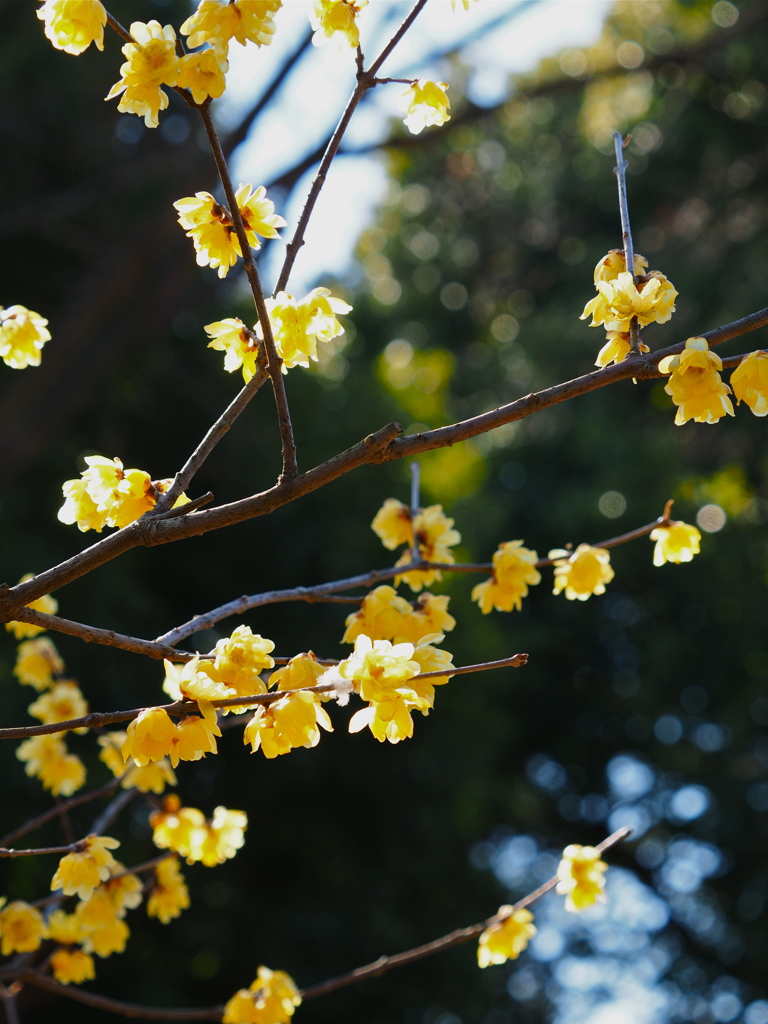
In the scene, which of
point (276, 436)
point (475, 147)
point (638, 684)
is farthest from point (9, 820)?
point (475, 147)

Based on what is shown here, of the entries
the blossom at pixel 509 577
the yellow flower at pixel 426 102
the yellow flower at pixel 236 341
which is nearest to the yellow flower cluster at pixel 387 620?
the blossom at pixel 509 577

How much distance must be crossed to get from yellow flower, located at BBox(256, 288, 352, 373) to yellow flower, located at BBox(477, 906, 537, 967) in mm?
959

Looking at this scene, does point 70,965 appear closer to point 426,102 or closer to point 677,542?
point 677,542

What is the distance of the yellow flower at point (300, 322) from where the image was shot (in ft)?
2.98

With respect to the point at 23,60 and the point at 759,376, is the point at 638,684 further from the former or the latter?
the point at 759,376

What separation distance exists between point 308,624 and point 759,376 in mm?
3117

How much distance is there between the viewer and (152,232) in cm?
408

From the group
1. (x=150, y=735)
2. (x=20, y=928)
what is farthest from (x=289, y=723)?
(x=20, y=928)

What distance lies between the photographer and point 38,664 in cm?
152

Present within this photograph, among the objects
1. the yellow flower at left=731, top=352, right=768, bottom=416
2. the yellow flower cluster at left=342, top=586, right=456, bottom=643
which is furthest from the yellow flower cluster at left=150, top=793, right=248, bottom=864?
the yellow flower at left=731, top=352, right=768, bottom=416

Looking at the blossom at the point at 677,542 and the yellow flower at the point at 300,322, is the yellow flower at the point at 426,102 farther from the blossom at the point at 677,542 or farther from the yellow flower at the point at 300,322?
the blossom at the point at 677,542

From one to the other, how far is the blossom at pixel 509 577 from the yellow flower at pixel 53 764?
0.72 m

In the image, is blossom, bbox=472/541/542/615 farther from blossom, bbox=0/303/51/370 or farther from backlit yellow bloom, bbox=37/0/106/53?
backlit yellow bloom, bbox=37/0/106/53

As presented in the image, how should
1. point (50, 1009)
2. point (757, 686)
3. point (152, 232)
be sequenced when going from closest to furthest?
1. point (50, 1009)
2. point (152, 232)
3. point (757, 686)
